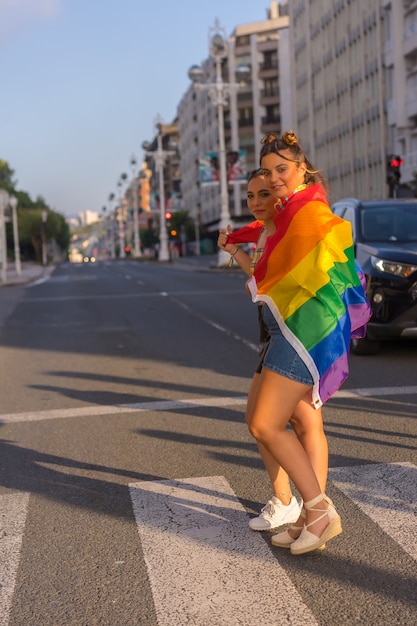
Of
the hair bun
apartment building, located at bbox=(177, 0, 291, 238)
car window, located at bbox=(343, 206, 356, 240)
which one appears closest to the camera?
the hair bun

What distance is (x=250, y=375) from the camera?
9641 millimetres

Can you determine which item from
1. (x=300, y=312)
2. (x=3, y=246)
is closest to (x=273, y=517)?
(x=300, y=312)

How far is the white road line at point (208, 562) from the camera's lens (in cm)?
335

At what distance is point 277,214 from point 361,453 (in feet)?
8.07

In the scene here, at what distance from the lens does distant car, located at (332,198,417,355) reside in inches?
389

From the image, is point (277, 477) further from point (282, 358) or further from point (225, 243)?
point (225, 243)

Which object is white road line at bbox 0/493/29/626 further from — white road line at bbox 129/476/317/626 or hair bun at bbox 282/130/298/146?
hair bun at bbox 282/130/298/146

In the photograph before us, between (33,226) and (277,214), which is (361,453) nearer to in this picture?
(277,214)

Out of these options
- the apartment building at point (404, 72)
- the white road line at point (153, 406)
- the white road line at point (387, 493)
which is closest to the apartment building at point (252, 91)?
the apartment building at point (404, 72)

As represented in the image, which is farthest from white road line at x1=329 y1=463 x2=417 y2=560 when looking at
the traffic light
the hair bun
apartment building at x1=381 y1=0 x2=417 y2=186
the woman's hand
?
apartment building at x1=381 y1=0 x2=417 y2=186

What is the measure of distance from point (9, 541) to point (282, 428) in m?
1.45

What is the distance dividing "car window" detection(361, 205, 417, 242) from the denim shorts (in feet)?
24.2

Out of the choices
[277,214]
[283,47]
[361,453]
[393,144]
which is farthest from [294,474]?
[283,47]

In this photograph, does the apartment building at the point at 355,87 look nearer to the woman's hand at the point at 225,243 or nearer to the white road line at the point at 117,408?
the white road line at the point at 117,408
